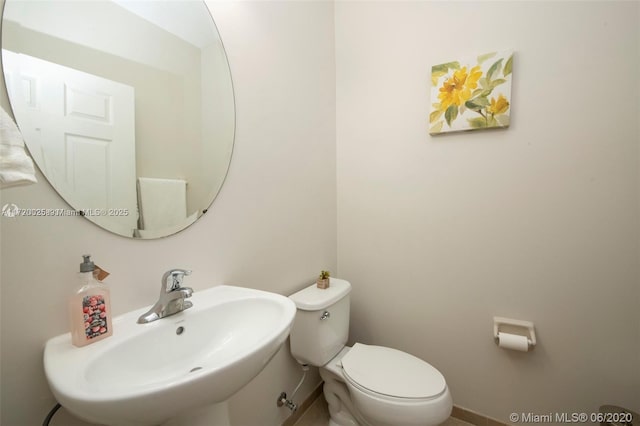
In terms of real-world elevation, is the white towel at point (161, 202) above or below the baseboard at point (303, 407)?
above

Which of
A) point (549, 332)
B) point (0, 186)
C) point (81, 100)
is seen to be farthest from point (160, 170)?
point (549, 332)

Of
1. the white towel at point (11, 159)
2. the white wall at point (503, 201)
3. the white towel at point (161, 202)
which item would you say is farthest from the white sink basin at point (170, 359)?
the white wall at point (503, 201)

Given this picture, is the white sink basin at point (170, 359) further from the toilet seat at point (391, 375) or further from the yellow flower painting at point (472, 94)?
the yellow flower painting at point (472, 94)

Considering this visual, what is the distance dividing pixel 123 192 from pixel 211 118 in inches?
15.9

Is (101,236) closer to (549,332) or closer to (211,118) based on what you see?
(211,118)

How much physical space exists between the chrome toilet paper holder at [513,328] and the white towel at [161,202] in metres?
1.45

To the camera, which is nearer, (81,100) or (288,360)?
(81,100)

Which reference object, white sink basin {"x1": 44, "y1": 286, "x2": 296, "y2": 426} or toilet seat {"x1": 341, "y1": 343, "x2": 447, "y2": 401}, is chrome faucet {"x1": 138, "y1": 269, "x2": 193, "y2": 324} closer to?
white sink basin {"x1": 44, "y1": 286, "x2": 296, "y2": 426}

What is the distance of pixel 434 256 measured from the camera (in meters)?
1.45

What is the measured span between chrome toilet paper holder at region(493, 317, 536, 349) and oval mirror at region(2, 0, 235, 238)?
4.60 feet

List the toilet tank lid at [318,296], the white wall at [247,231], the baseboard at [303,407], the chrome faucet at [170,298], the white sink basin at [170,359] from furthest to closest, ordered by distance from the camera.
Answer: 1. the baseboard at [303,407]
2. the toilet tank lid at [318,296]
3. the chrome faucet at [170,298]
4. the white wall at [247,231]
5. the white sink basin at [170,359]

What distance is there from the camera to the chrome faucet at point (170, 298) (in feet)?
2.45

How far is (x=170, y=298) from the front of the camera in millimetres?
766

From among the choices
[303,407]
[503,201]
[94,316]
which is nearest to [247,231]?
[94,316]
